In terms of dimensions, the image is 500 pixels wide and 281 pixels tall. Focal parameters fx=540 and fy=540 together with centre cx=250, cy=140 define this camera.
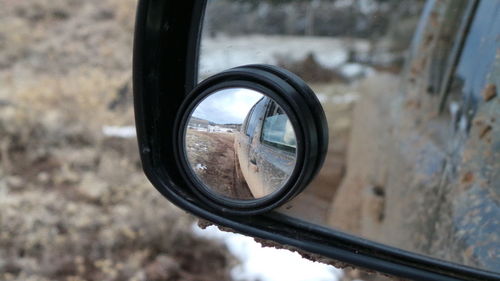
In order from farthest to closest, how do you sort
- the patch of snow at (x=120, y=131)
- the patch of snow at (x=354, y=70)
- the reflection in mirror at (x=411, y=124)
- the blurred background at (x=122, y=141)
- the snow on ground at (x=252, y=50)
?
the patch of snow at (x=120, y=131), the patch of snow at (x=354, y=70), the blurred background at (x=122, y=141), the snow on ground at (x=252, y=50), the reflection in mirror at (x=411, y=124)

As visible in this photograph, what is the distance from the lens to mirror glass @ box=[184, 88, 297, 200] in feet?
3.52

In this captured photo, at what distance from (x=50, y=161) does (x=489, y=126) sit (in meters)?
4.80

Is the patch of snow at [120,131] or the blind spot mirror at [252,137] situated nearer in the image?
the blind spot mirror at [252,137]

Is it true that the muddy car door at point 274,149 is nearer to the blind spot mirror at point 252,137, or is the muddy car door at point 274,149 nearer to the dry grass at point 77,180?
the blind spot mirror at point 252,137

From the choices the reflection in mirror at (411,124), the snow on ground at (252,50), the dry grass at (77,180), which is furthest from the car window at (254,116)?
the dry grass at (77,180)

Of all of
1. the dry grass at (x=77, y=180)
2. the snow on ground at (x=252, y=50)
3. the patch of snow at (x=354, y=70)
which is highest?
the snow on ground at (x=252, y=50)

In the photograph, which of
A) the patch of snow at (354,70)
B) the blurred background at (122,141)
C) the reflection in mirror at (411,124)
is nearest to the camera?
the reflection in mirror at (411,124)

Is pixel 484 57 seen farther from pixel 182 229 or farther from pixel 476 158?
pixel 182 229

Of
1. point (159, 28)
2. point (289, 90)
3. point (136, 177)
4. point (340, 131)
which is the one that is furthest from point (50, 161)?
point (289, 90)

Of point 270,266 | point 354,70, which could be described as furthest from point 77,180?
point 354,70

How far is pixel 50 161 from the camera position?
215 inches

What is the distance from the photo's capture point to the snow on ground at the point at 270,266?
3412 millimetres

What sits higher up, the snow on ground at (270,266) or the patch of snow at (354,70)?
the patch of snow at (354,70)

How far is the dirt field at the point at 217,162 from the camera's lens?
1.12 metres
